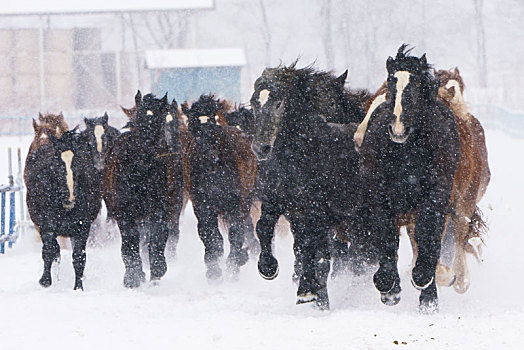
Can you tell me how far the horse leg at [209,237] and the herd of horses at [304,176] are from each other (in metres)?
0.02

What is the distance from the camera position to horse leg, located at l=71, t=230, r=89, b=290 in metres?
9.02

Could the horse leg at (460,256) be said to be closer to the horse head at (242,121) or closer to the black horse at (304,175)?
the black horse at (304,175)

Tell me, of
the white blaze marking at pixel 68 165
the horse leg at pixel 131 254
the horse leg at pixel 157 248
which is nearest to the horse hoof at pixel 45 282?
the horse leg at pixel 131 254

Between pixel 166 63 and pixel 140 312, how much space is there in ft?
85.0

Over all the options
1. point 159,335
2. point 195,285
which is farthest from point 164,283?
point 159,335

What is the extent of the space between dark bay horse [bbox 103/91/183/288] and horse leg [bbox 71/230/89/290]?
458 mm

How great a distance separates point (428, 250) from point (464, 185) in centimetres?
111

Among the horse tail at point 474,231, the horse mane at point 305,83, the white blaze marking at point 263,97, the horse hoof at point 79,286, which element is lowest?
the horse hoof at point 79,286

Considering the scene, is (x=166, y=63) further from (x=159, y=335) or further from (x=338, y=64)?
(x=338, y=64)

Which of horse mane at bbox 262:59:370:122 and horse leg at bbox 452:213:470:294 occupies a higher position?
horse mane at bbox 262:59:370:122

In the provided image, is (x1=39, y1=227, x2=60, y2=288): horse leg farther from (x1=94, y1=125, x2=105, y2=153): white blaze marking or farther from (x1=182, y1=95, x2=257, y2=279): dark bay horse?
(x1=182, y1=95, x2=257, y2=279): dark bay horse

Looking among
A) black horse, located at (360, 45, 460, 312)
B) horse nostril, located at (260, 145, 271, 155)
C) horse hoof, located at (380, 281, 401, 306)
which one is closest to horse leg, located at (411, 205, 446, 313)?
black horse, located at (360, 45, 460, 312)

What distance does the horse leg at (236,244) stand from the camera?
9836 mm

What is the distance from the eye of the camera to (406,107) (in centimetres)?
648
